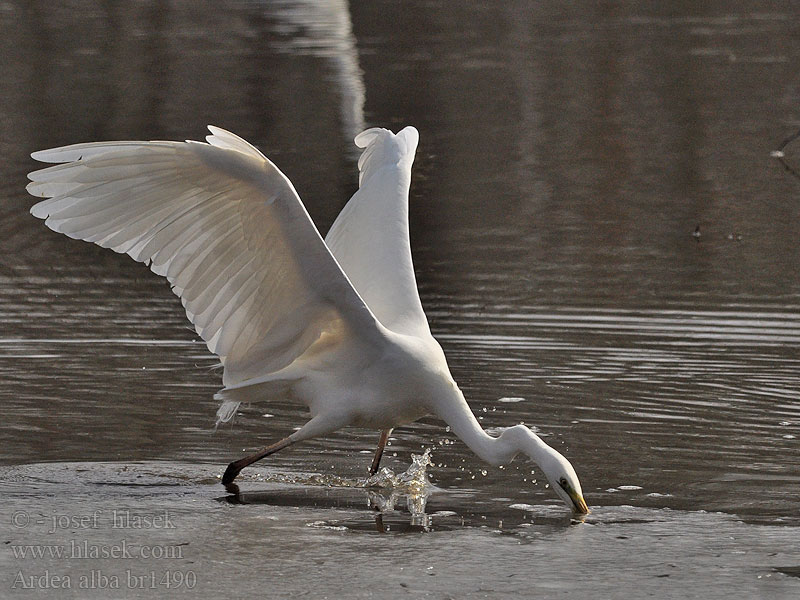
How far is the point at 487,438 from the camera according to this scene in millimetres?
8203

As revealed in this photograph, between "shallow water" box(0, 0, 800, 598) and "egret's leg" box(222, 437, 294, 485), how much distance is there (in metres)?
0.12

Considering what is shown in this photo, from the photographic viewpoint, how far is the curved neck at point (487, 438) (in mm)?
7910

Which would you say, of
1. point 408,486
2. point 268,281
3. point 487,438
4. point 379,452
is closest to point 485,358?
point 379,452

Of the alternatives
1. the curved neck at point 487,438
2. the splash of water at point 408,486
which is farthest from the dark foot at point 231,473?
the curved neck at point 487,438

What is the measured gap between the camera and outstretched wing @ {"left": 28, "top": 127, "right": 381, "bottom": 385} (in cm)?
771

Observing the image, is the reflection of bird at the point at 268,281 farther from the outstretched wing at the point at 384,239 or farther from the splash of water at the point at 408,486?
the splash of water at the point at 408,486

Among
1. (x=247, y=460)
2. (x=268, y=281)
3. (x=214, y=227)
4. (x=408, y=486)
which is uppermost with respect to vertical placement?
(x=214, y=227)

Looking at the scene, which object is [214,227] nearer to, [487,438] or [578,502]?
[487,438]

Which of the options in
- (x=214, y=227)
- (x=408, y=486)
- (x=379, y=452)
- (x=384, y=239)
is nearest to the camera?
(x=214, y=227)

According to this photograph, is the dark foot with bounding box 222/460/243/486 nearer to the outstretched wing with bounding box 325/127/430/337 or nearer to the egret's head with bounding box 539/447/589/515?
the outstretched wing with bounding box 325/127/430/337

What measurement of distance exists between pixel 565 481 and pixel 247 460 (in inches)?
68.8

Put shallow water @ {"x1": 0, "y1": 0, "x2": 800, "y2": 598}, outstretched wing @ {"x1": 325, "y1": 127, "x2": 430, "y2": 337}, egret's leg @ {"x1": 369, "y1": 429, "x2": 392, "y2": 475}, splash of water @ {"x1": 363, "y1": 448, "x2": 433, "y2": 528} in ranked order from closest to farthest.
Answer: shallow water @ {"x1": 0, "y1": 0, "x2": 800, "y2": 598}
splash of water @ {"x1": 363, "y1": 448, "x2": 433, "y2": 528}
egret's leg @ {"x1": 369, "y1": 429, "x2": 392, "y2": 475}
outstretched wing @ {"x1": 325, "y1": 127, "x2": 430, "y2": 337}

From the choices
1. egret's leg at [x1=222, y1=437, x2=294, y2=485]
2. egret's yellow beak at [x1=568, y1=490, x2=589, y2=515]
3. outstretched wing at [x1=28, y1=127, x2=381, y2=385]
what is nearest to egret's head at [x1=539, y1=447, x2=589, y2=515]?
egret's yellow beak at [x1=568, y1=490, x2=589, y2=515]

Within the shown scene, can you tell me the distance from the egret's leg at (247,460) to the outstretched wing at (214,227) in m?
0.56
